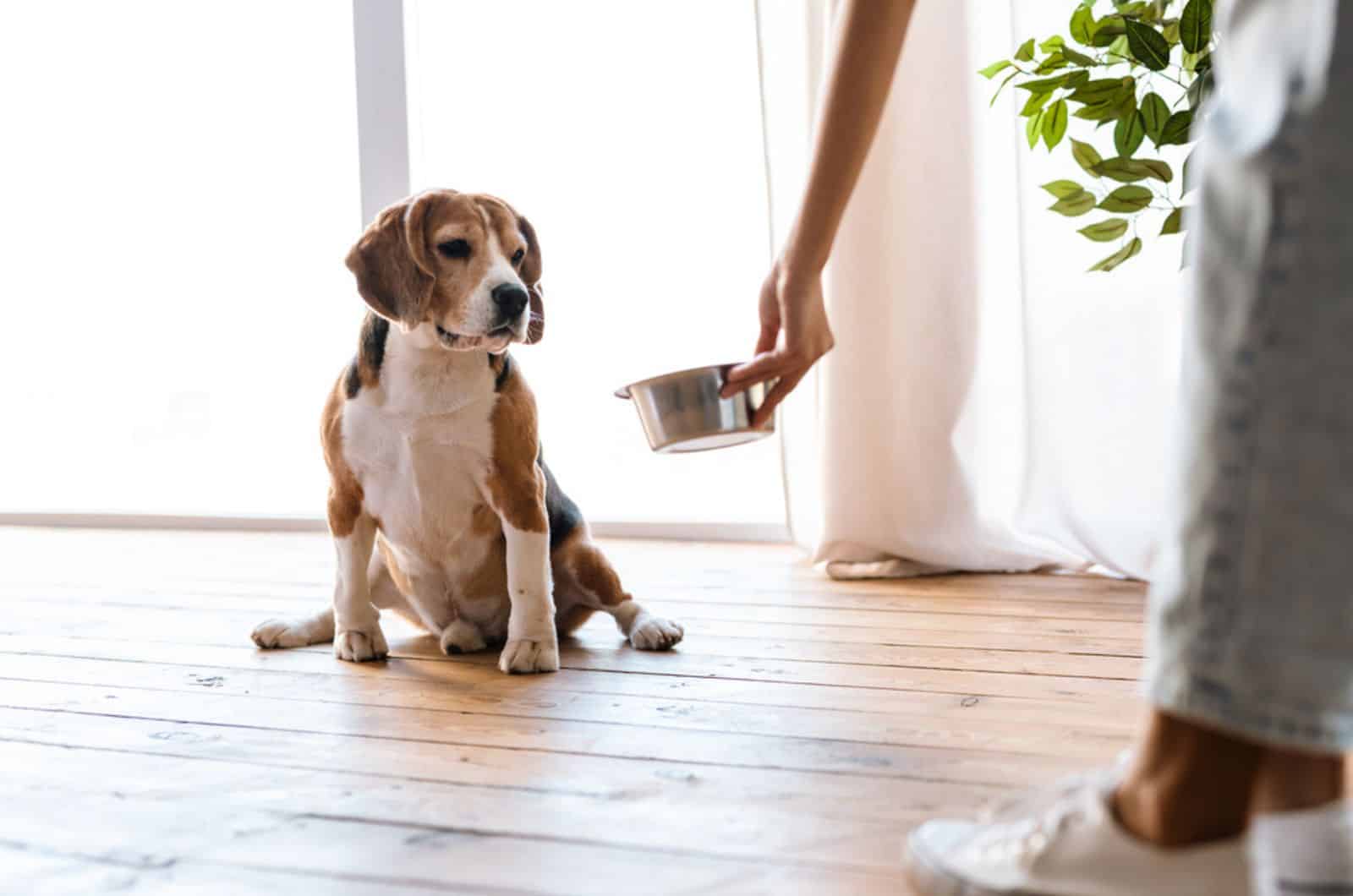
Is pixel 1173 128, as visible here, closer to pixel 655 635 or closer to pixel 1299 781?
pixel 655 635

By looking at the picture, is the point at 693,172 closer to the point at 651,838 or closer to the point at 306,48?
the point at 306,48

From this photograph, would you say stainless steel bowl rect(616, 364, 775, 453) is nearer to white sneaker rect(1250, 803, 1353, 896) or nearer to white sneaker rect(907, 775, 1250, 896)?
white sneaker rect(907, 775, 1250, 896)

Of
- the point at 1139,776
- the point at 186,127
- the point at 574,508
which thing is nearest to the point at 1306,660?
the point at 1139,776

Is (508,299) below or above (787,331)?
above

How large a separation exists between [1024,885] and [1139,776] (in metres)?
0.13

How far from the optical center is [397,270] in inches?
88.7

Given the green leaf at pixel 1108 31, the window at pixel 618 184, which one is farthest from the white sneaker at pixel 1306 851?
the window at pixel 618 184

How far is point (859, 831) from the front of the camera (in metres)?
1.40

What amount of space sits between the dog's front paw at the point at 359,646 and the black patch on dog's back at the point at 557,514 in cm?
36

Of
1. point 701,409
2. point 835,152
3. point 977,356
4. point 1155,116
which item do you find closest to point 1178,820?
point 835,152

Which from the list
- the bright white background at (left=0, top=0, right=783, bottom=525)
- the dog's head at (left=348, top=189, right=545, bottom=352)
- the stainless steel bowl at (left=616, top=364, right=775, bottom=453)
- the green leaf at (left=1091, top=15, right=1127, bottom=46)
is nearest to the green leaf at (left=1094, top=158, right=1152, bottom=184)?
the green leaf at (left=1091, top=15, right=1127, bottom=46)

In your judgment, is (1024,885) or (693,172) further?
(693,172)

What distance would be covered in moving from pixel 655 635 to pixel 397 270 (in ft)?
2.55

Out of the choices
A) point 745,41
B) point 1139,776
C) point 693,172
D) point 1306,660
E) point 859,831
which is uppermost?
point 745,41
